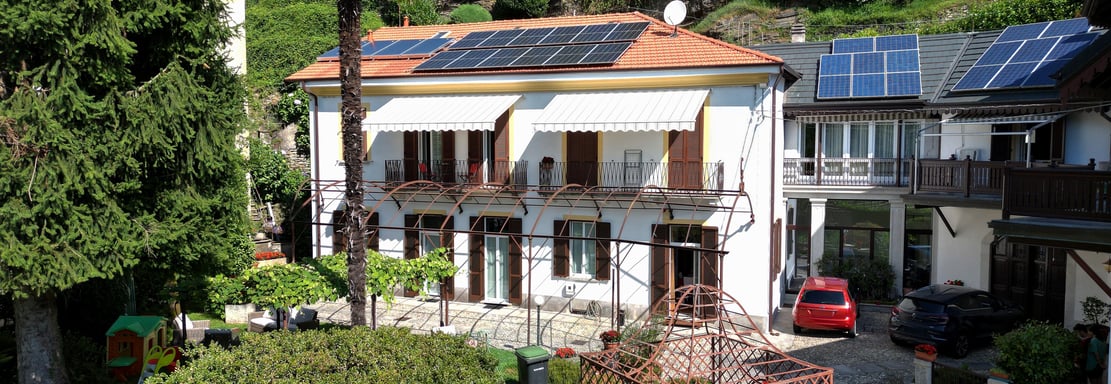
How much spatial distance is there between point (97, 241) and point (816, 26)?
121 feet

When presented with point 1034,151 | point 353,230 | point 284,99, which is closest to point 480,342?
point 353,230

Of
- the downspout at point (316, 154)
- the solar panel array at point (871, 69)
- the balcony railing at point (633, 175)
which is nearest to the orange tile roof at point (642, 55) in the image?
the downspout at point (316, 154)

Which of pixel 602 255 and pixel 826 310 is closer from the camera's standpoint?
pixel 826 310

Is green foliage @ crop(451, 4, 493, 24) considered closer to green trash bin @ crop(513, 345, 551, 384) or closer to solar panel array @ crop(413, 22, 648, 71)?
solar panel array @ crop(413, 22, 648, 71)

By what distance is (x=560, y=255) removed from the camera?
21.5 metres

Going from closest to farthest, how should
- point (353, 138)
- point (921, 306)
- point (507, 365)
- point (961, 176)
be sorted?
point (353, 138) < point (507, 365) < point (921, 306) < point (961, 176)

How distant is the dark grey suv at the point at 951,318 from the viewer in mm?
17344

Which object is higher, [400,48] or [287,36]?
[287,36]

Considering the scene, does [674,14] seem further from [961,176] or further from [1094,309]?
[1094,309]

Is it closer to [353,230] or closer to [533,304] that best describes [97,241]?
[353,230]

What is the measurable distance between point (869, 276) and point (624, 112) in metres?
10.3

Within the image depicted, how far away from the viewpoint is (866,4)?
41375 mm

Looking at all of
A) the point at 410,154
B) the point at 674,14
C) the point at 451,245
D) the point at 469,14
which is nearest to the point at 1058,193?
the point at 674,14

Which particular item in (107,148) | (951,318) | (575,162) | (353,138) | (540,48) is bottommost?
(951,318)
